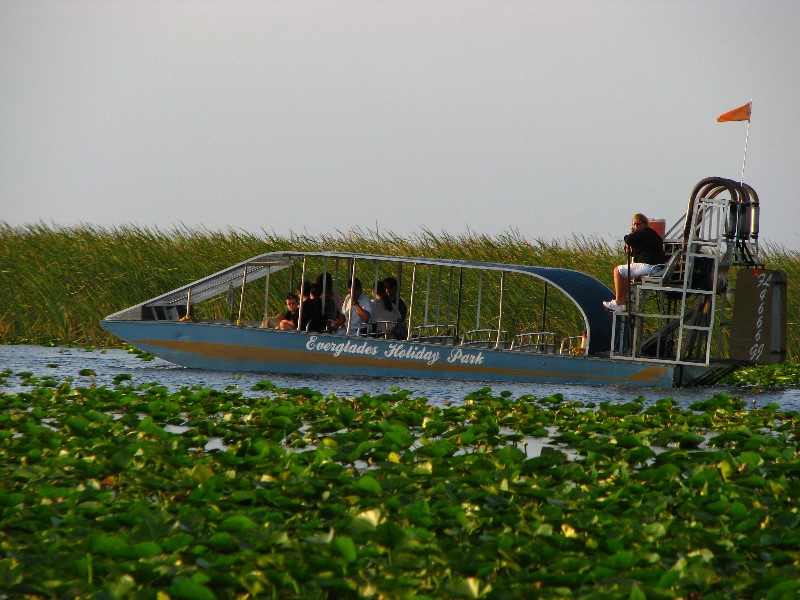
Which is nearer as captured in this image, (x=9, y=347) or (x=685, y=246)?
(x=685, y=246)

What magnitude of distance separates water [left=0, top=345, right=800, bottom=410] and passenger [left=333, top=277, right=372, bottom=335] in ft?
2.72

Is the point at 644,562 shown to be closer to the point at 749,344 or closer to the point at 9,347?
the point at 749,344

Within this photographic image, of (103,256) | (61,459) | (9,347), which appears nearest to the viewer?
(61,459)

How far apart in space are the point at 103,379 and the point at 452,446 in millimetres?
8615

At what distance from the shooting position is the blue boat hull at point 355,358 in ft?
53.1

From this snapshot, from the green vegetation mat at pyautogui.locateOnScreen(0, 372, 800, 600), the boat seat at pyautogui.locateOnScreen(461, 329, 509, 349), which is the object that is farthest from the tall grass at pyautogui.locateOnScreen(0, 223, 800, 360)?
the green vegetation mat at pyautogui.locateOnScreen(0, 372, 800, 600)

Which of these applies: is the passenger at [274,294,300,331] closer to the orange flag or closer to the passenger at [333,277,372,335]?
the passenger at [333,277,372,335]

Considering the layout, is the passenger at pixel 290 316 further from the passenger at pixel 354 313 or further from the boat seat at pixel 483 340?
the boat seat at pixel 483 340

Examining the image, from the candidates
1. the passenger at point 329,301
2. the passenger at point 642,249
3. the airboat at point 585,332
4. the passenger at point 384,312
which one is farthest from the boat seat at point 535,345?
the passenger at point 329,301

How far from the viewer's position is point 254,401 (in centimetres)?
1348

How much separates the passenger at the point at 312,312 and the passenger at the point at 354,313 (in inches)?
15.7

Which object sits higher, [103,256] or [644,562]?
[103,256]

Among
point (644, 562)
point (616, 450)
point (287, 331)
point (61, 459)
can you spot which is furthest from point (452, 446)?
point (287, 331)

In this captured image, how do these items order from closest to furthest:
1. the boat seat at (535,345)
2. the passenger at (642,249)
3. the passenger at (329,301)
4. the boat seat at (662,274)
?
the boat seat at (662,274)
the passenger at (642,249)
the boat seat at (535,345)
the passenger at (329,301)
